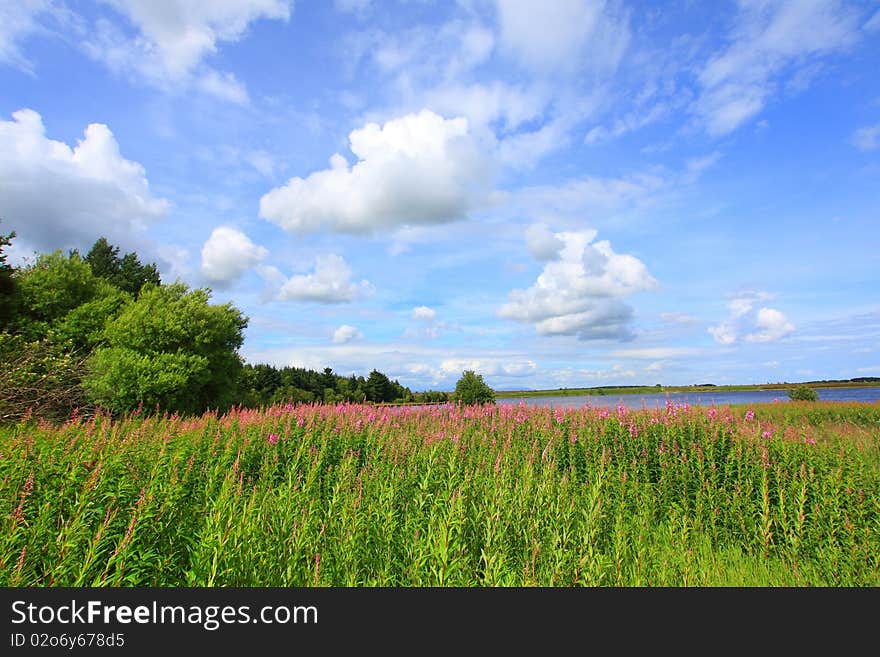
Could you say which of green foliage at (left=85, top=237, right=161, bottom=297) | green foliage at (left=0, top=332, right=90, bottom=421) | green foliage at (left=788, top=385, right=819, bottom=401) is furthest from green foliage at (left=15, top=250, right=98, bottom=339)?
green foliage at (left=788, top=385, right=819, bottom=401)

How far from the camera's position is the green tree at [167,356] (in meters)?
16.3

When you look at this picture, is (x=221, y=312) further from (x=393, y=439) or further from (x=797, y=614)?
(x=797, y=614)

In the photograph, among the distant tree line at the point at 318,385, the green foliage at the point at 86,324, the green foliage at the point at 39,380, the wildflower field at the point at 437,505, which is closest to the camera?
the wildflower field at the point at 437,505

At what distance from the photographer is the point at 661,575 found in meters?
4.47

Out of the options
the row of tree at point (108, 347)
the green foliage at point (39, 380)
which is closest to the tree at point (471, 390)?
the row of tree at point (108, 347)

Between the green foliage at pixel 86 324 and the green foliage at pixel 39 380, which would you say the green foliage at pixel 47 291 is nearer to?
the green foliage at pixel 86 324

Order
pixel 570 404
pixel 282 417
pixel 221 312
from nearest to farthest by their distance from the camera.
Result: pixel 282 417 < pixel 570 404 < pixel 221 312

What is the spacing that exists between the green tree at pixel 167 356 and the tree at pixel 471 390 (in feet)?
32.0

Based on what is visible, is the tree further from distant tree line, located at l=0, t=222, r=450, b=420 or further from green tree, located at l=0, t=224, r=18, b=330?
green tree, located at l=0, t=224, r=18, b=330

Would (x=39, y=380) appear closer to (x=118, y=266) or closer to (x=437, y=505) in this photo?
(x=437, y=505)

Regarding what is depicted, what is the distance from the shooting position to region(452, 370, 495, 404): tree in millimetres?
16812

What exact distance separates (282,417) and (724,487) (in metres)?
8.17

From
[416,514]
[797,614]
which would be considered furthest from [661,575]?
[416,514]

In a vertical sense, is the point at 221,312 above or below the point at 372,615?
above
